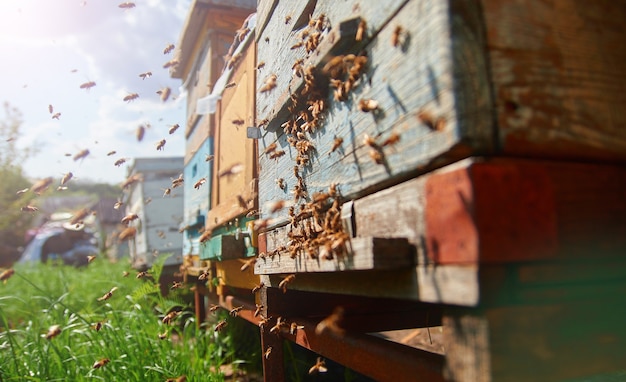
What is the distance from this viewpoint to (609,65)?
962 mm

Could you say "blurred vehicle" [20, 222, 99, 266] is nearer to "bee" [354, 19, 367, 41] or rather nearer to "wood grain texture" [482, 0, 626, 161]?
"bee" [354, 19, 367, 41]

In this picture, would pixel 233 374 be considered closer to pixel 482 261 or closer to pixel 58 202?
pixel 482 261

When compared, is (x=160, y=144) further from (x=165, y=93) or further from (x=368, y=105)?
(x=368, y=105)

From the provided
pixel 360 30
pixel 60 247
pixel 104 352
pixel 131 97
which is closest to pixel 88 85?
pixel 131 97

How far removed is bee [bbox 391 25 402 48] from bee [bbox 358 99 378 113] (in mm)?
155

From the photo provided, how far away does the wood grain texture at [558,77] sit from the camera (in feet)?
2.87

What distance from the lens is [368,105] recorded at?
3.85ft

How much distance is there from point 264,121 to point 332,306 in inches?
41.4

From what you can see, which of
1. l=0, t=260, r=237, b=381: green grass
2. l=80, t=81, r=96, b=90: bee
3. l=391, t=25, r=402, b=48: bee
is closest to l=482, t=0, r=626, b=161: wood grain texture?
l=391, t=25, r=402, b=48: bee

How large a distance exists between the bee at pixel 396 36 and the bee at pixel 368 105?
0.51ft

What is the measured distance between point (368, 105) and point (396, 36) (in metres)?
0.19

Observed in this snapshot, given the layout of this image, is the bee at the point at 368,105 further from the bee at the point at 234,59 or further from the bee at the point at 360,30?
the bee at the point at 234,59

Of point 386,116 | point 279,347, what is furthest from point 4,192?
point 386,116

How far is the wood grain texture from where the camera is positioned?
2.87 ft
